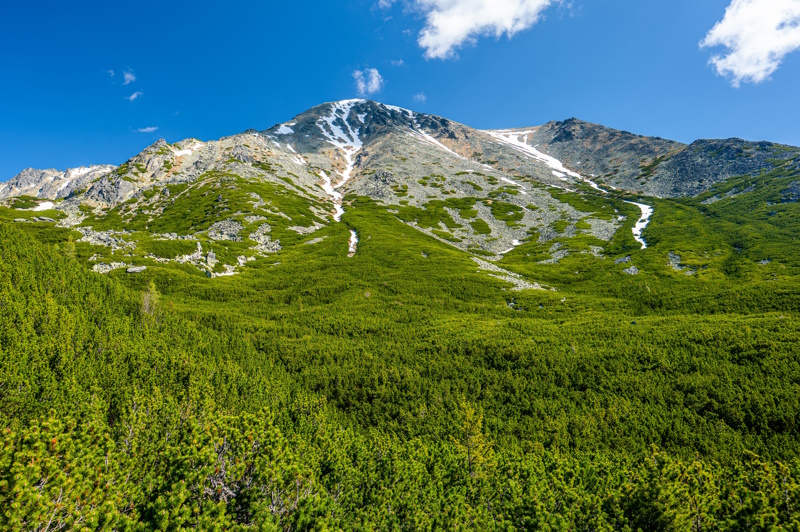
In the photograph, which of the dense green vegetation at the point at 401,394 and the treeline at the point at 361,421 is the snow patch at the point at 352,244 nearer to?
the dense green vegetation at the point at 401,394

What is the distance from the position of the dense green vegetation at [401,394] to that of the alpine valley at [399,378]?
0.78 ft

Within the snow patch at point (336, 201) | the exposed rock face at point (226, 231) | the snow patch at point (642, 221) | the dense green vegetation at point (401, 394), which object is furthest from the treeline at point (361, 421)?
the snow patch at point (336, 201)

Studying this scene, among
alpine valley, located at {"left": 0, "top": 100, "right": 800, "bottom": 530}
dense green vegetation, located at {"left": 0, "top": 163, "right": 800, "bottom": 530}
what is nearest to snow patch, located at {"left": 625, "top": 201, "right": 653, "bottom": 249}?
alpine valley, located at {"left": 0, "top": 100, "right": 800, "bottom": 530}

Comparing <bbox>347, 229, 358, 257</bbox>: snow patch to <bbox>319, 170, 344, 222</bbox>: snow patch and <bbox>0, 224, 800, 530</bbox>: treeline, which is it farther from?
<bbox>0, 224, 800, 530</bbox>: treeline

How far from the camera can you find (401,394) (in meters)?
44.3

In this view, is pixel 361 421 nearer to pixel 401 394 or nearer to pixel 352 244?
pixel 401 394

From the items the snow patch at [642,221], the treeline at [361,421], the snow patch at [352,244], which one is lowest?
the treeline at [361,421]

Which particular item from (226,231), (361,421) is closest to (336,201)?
(226,231)

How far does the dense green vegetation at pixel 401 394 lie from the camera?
57.5 ft

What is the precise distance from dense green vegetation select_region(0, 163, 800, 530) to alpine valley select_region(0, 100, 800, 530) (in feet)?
0.78

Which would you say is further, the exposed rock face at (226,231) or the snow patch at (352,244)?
→ the exposed rock face at (226,231)

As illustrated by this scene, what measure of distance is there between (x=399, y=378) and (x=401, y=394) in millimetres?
3222

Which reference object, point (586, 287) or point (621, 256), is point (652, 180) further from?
point (586, 287)

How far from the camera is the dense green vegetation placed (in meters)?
17.5
